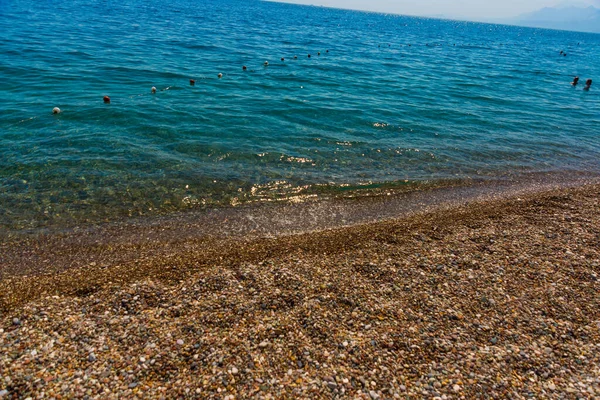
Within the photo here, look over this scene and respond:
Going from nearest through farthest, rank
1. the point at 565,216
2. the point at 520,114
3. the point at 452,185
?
the point at 565,216 < the point at 452,185 < the point at 520,114

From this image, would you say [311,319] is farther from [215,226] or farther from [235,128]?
[235,128]

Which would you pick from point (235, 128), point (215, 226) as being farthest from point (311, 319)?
point (235, 128)

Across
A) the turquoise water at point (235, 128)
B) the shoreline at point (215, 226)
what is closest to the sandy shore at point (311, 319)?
the shoreline at point (215, 226)

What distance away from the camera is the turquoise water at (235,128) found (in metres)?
13.8

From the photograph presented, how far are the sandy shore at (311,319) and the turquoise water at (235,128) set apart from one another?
3.66m

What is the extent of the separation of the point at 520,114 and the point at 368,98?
11732mm

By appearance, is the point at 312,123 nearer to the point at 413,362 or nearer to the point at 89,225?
the point at 89,225

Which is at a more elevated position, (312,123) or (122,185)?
(312,123)

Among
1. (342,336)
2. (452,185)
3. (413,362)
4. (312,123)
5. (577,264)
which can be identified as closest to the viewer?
(413,362)

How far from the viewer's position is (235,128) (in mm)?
20109

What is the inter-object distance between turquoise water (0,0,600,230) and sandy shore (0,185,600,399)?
12.0ft

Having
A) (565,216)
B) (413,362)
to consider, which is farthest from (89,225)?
(565,216)

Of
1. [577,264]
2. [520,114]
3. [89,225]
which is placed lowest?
[89,225]

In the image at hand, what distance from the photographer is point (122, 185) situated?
13641mm
